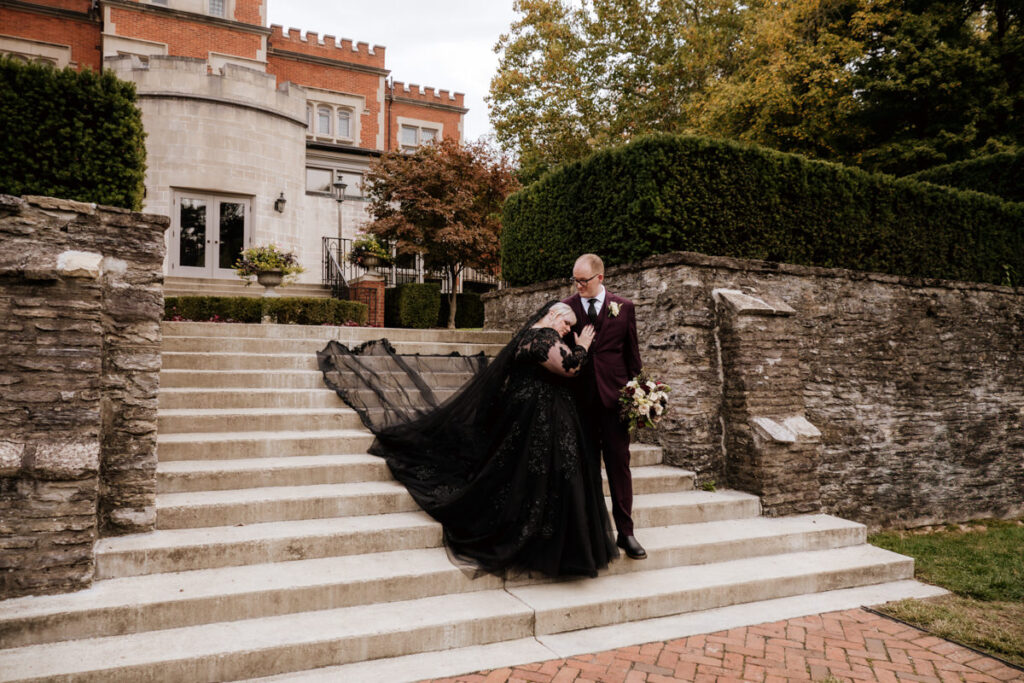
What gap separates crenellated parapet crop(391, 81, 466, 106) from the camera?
96.4 ft

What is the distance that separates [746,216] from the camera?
6.93m

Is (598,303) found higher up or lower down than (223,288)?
lower down

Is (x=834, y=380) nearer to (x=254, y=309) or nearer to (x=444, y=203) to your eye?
(x=254, y=309)

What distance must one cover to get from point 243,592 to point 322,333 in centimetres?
476

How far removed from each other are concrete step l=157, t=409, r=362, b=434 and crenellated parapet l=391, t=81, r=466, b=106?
26759mm

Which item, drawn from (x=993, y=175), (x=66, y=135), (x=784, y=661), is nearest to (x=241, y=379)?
(x=66, y=135)

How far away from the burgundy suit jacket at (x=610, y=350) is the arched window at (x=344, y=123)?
26182 mm

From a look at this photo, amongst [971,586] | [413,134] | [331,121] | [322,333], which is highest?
[413,134]

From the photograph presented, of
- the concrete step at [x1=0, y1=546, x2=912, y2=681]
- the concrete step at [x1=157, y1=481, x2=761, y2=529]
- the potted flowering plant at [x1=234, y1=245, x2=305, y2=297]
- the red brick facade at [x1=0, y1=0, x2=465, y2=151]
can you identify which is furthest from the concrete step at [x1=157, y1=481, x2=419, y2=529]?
the red brick facade at [x1=0, y1=0, x2=465, y2=151]

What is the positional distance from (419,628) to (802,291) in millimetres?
6025

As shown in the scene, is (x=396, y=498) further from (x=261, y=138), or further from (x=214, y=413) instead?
(x=261, y=138)

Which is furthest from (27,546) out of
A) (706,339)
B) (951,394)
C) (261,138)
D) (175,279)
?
(261,138)

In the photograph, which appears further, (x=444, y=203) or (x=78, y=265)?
(x=444, y=203)

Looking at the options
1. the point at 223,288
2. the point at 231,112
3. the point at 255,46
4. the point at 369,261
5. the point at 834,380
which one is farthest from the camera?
the point at 255,46
